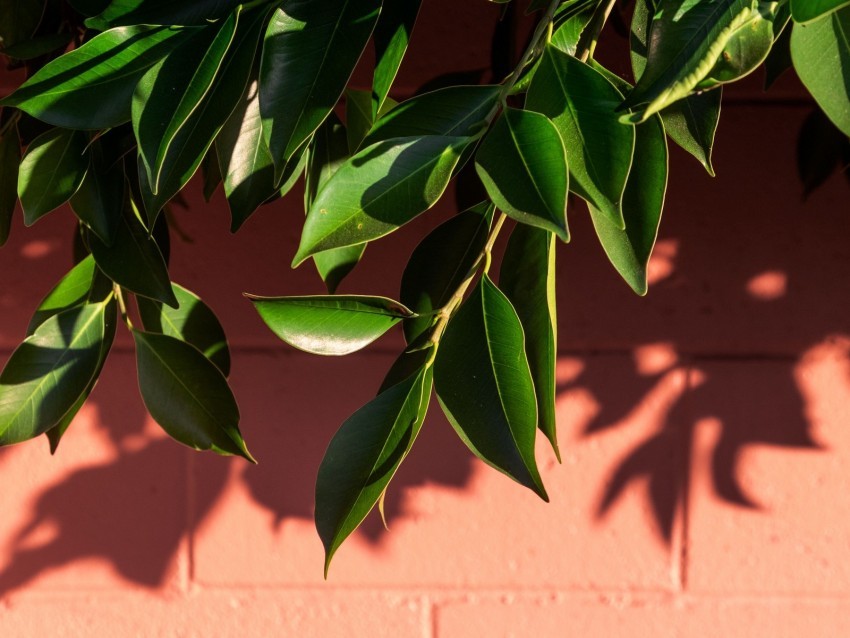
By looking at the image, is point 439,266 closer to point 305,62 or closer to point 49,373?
point 305,62

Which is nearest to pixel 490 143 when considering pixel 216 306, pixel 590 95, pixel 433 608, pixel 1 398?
pixel 590 95

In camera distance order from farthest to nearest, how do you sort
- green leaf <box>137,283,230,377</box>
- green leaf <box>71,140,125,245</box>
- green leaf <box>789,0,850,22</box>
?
green leaf <box>137,283,230,377</box> → green leaf <box>71,140,125,245</box> → green leaf <box>789,0,850,22</box>

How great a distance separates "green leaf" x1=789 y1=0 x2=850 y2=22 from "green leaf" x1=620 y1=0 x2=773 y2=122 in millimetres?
10

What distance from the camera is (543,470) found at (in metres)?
0.96

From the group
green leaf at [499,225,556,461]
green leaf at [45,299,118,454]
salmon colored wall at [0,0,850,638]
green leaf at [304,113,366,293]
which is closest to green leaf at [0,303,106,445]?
green leaf at [45,299,118,454]

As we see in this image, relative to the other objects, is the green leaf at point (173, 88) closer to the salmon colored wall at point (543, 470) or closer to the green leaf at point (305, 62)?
the green leaf at point (305, 62)

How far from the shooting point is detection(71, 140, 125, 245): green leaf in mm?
513

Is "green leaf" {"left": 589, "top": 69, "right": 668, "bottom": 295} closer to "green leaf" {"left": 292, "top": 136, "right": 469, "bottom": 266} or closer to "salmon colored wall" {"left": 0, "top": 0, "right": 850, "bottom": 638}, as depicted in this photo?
"green leaf" {"left": 292, "top": 136, "right": 469, "bottom": 266}

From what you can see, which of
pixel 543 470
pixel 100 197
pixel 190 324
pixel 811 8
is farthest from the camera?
pixel 543 470

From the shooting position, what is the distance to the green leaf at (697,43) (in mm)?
319

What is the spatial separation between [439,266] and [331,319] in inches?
3.3

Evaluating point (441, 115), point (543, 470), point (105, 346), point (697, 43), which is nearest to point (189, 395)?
point (105, 346)

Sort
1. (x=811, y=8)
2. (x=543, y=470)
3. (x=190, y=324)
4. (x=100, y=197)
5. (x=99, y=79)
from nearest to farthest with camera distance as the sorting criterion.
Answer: (x=811, y=8) < (x=99, y=79) < (x=100, y=197) < (x=190, y=324) < (x=543, y=470)

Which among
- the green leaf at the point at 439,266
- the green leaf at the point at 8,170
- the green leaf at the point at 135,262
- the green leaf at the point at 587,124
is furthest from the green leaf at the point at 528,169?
the green leaf at the point at 8,170
